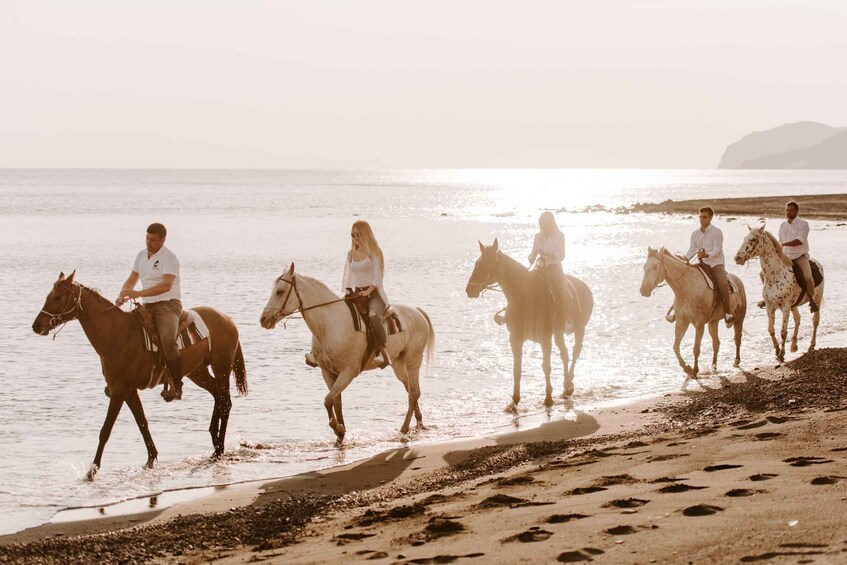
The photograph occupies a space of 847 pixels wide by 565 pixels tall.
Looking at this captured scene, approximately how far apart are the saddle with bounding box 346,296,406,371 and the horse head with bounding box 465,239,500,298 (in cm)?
194

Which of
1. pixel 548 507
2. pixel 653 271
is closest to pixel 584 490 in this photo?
pixel 548 507

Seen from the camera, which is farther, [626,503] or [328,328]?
[328,328]

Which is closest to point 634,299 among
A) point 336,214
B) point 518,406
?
point 518,406

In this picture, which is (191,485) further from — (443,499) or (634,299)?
(634,299)

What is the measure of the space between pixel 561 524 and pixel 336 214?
106 metres

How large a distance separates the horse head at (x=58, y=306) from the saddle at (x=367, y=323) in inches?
127

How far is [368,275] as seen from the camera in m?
12.6

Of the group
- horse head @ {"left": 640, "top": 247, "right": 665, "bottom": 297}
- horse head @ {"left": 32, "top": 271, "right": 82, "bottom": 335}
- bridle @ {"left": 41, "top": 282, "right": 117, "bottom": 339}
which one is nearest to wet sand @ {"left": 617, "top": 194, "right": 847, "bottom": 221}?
horse head @ {"left": 640, "top": 247, "right": 665, "bottom": 297}

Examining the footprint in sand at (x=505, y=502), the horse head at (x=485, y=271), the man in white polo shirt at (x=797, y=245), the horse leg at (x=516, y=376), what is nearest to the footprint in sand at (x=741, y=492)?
the footprint in sand at (x=505, y=502)

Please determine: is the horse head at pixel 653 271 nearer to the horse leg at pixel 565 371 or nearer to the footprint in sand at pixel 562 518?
the horse leg at pixel 565 371

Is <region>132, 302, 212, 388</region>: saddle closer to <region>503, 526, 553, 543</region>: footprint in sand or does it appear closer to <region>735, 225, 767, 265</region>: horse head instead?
<region>503, 526, 553, 543</region>: footprint in sand

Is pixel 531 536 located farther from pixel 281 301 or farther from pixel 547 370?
pixel 547 370

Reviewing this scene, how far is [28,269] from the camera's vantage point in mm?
44656

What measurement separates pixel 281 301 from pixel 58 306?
2447mm
